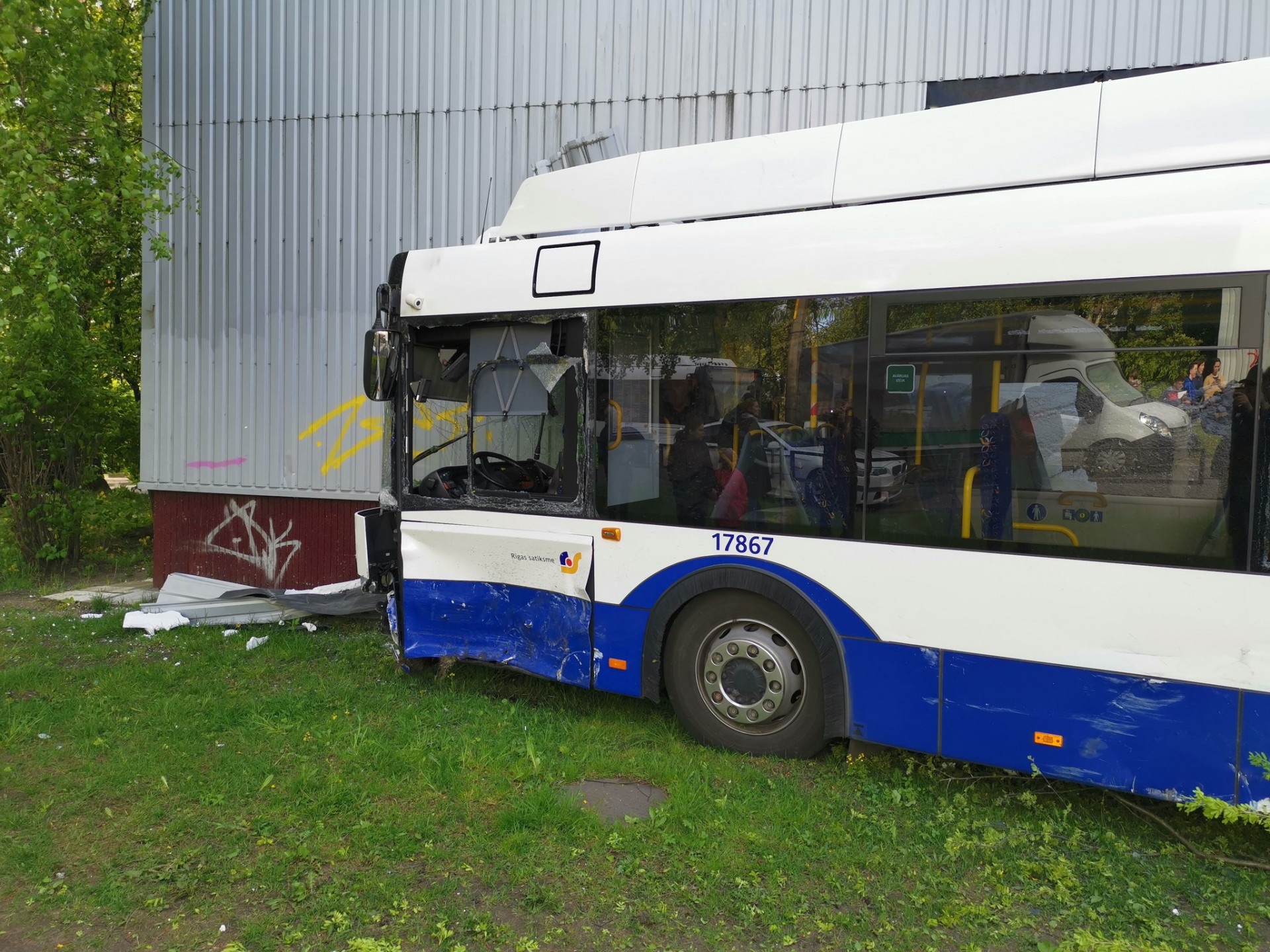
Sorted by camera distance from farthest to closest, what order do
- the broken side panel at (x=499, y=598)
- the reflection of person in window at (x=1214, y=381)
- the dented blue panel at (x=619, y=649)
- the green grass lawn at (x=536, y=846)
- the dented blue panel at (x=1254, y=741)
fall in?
the broken side panel at (x=499, y=598) < the dented blue panel at (x=619, y=649) < the reflection of person in window at (x=1214, y=381) < the dented blue panel at (x=1254, y=741) < the green grass lawn at (x=536, y=846)

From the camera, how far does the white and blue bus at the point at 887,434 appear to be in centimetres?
351

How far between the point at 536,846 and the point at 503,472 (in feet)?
7.47

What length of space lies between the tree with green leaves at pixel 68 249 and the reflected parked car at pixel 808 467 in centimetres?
599

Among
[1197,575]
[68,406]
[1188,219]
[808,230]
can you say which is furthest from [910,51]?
[68,406]

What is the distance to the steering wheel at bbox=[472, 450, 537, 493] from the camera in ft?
17.3

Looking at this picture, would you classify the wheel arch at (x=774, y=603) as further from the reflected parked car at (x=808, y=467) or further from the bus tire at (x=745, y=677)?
the reflected parked car at (x=808, y=467)

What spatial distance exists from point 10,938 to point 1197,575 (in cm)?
463

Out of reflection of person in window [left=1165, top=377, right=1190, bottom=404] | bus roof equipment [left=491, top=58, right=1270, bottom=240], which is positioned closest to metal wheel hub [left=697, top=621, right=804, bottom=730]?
reflection of person in window [left=1165, top=377, right=1190, bottom=404]

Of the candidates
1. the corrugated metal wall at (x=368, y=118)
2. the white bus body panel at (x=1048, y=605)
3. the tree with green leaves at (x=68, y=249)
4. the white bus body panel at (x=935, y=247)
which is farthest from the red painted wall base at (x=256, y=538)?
the white bus body panel at (x=1048, y=605)

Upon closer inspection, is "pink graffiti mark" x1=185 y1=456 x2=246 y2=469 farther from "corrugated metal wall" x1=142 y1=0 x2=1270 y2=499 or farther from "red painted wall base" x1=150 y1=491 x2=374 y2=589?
"red painted wall base" x1=150 y1=491 x2=374 y2=589

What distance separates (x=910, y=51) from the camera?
7.62m

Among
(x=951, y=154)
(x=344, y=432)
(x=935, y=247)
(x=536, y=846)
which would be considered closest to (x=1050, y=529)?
(x=935, y=247)

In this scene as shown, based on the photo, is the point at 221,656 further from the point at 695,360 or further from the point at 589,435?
the point at 695,360

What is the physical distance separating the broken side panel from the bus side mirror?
86 centimetres
